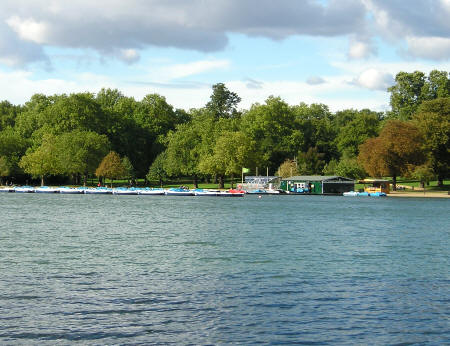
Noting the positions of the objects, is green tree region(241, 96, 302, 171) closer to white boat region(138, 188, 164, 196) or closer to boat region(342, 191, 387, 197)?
boat region(342, 191, 387, 197)

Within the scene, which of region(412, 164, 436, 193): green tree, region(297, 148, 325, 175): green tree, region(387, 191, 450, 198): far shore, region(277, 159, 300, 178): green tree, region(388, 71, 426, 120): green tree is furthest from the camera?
region(388, 71, 426, 120): green tree

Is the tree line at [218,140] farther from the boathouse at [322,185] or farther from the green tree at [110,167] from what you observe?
the boathouse at [322,185]

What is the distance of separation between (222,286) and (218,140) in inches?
4678

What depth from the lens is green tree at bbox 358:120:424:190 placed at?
129 meters

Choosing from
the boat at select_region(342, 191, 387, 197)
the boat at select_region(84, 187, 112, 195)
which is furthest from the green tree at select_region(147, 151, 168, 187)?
the boat at select_region(342, 191, 387, 197)

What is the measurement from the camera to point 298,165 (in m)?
160

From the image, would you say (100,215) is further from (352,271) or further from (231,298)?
(231,298)

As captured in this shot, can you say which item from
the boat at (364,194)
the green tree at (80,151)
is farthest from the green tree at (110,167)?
the boat at (364,194)

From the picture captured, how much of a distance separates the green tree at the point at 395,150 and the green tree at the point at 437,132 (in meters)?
3.37

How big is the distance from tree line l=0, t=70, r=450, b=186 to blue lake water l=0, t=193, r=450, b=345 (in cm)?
7996

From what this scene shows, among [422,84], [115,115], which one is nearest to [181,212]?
[115,115]

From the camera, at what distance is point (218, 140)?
147750mm

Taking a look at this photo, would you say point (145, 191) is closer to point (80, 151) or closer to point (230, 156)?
point (80, 151)


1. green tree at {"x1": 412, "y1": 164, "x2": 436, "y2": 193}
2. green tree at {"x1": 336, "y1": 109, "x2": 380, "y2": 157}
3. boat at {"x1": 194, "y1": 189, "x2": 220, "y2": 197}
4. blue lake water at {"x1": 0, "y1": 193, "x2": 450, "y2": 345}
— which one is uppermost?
green tree at {"x1": 336, "y1": 109, "x2": 380, "y2": 157}
